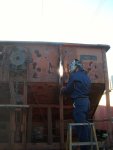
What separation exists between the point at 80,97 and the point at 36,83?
1363mm

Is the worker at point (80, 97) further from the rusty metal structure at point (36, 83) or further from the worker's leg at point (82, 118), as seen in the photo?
the rusty metal structure at point (36, 83)

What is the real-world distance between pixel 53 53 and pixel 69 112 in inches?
72.6

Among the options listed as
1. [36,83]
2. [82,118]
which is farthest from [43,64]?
[82,118]

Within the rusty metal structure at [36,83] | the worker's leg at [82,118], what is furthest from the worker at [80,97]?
the rusty metal structure at [36,83]

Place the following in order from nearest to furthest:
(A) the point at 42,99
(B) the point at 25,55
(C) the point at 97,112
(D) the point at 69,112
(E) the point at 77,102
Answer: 1. (E) the point at 77,102
2. (B) the point at 25,55
3. (A) the point at 42,99
4. (D) the point at 69,112
5. (C) the point at 97,112

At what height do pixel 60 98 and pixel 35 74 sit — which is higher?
pixel 35 74

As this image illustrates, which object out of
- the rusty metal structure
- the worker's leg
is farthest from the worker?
the rusty metal structure

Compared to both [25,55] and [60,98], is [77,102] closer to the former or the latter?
[60,98]

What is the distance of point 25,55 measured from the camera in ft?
24.3

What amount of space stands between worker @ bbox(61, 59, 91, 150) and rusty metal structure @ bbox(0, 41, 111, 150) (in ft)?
2.50

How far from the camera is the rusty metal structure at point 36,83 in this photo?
7156mm

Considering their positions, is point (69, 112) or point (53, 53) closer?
point (53, 53)

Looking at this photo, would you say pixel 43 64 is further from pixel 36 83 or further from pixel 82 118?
pixel 82 118

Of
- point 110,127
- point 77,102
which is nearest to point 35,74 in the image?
point 77,102
